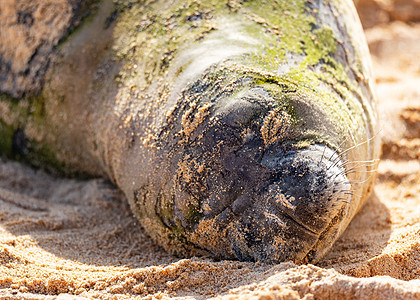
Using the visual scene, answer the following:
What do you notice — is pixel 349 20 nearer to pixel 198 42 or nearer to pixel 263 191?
pixel 198 42

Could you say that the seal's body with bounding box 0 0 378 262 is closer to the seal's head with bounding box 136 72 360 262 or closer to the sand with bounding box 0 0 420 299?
the seal's head with bounding box 136 72 360 262

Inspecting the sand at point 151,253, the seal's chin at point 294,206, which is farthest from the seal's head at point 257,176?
the sand at point 151,253

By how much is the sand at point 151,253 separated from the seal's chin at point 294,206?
10 centimetres

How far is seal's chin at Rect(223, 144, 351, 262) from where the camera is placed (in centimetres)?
182

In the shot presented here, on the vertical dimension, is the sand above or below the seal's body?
below

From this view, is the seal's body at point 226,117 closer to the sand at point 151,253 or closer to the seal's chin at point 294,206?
the seal's chin at point 294,206

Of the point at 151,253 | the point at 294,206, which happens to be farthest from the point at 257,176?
the point at 151,253

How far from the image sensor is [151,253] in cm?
225

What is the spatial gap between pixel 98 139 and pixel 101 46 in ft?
1.71

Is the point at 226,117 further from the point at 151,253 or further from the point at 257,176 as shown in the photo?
the point at 151,253

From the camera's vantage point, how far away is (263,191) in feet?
6.15

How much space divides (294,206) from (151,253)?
0.78 m

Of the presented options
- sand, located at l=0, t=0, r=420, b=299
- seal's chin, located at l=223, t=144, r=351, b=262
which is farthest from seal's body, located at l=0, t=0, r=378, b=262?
sand, located at l=0, t=0, r=420, b=299

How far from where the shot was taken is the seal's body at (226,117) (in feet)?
6.17
